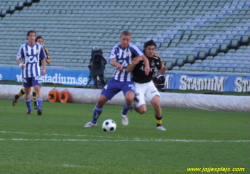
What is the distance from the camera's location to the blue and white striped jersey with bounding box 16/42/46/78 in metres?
13.8

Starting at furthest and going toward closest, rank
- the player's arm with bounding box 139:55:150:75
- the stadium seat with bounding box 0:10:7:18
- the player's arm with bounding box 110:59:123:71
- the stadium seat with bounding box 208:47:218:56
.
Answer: the stadium seat with bounding box 0:10:7:18, the stadium seat with bounding box 208:47:218:56, the player's arm with bounding box 110:59:123:71, the player's arm with bounding box 139:55:150:75

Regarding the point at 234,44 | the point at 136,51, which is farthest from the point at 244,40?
the point at 136,51

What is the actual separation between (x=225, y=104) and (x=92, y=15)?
15817mm

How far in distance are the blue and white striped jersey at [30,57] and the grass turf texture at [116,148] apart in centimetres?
195

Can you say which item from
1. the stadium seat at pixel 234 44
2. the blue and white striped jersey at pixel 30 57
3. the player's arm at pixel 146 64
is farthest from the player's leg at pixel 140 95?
the stadium seat at pixel 234 44

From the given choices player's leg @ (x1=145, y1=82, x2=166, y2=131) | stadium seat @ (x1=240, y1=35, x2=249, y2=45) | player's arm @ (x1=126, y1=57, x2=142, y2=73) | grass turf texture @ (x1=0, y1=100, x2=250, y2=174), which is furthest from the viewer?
stadium seat @ (x1=240, y1=35, x2=249, y2=45)

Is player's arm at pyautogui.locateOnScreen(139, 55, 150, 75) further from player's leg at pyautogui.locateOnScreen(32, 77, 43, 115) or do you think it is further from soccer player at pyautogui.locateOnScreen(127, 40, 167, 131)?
player's leg at pyautogui.locateOnScreen(32, 77, 43, 115)

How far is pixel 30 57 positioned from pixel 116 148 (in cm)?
660

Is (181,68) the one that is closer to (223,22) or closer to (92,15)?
(223,22)

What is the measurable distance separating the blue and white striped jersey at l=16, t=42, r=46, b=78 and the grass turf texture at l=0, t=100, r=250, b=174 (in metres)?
1.95

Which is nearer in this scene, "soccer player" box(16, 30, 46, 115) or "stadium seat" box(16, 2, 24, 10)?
"soccer player" box(16, 30, 46, 115)

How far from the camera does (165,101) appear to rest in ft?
62.2

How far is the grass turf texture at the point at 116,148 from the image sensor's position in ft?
20.2

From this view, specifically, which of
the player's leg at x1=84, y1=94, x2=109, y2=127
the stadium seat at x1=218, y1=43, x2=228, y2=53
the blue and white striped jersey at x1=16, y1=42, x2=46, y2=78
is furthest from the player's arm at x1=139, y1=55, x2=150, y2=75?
the stadium seat at x1=218, y1=43, x2=228, y2=53
